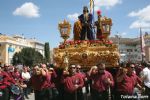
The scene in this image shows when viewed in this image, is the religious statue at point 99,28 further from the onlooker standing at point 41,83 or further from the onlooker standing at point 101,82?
the onlooker standing at point 41,83

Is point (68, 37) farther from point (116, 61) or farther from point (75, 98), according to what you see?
point (75, 98)

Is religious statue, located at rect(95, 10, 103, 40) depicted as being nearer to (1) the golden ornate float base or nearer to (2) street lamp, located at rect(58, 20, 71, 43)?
(1) the golden ornate float base

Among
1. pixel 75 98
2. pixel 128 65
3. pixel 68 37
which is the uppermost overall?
pixel 68 37

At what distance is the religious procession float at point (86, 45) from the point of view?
44.1ft

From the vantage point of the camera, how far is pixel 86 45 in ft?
45.2

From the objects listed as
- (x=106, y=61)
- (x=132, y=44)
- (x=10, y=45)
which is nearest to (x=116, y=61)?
(x=106, y=61)

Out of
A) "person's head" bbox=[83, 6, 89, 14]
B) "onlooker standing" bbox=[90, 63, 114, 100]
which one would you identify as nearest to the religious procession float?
"person's head" bbox=[83, 6, 89, 14]

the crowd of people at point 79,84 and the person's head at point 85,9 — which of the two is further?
the person's head at point 85,9

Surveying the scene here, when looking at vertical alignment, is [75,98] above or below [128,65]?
below

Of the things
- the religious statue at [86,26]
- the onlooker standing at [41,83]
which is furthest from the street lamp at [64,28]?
the onlooker standing at [41,83]

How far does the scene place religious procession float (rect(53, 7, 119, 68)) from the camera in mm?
13445

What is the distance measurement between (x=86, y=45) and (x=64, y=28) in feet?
4.78

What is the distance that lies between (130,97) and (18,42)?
8569 cm

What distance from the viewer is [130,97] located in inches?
373
